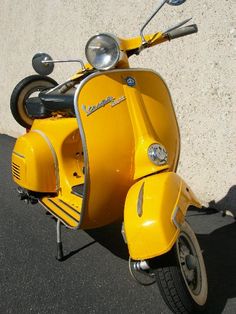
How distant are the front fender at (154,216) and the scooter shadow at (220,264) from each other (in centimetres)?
59

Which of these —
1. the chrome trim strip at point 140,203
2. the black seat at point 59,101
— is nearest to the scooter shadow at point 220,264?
the chrome trim strip at point 140,203

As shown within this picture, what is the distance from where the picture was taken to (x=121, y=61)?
219 centimetres

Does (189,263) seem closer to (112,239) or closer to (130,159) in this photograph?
(130,159)

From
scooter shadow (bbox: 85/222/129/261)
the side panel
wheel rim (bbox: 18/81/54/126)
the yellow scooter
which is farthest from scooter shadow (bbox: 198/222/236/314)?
wheel rim (bbox: 18/81/54/126)

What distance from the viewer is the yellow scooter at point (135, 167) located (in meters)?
1.76

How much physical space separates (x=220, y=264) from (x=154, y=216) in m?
1.00

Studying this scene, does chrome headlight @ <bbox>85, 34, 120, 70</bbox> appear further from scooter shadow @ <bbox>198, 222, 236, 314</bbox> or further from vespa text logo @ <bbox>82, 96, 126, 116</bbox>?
scooter shadow @ <bbox>198, 222, 236, 314</bbox>

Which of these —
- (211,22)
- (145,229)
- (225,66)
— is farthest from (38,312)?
(211,22)

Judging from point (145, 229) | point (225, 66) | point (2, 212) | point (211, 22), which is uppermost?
point (211, 22)

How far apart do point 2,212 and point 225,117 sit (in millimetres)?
1997

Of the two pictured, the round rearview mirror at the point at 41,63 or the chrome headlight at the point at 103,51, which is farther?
Result: the round rearview mirror at the point at 41,63

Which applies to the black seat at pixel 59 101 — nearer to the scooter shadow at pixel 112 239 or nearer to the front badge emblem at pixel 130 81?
the front badge emblem at pixel 130 81

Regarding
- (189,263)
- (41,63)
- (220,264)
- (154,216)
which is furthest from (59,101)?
(220,264)

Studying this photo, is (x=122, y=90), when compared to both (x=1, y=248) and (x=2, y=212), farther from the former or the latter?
(x=2, y=212)
